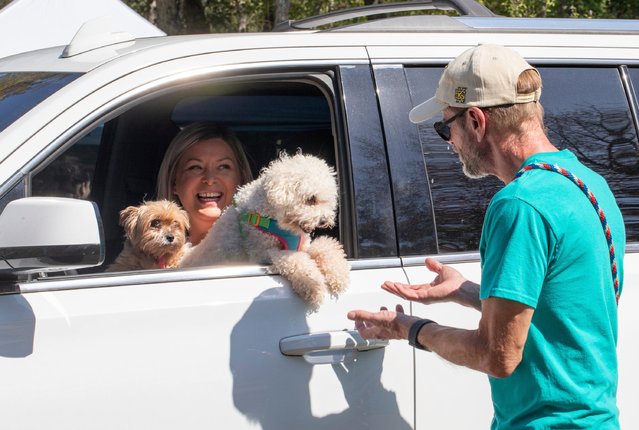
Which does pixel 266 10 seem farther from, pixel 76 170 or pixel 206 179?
pixel 206 179

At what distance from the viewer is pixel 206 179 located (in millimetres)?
3773

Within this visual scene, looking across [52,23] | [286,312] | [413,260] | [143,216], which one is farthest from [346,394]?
[52,23]

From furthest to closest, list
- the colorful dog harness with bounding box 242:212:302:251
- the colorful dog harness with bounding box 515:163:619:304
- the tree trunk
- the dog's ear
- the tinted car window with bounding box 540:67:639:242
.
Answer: the tree trunk < the dog's ear < the tinted car window with bounding box 540:67:639:242 < the colorful dog harness with bounding box 242:212:302:251 < the colorful dog harness with bounding box 515:163:619:304

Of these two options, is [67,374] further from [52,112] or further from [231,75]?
[231,75]

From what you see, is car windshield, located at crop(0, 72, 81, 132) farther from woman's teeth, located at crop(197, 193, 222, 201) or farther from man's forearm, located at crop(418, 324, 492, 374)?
man's forearm, located at crop(418, 324, 492, 374)

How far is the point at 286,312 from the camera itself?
2.74 metres

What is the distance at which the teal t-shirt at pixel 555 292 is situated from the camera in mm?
2129

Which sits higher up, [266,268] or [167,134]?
[167,134]

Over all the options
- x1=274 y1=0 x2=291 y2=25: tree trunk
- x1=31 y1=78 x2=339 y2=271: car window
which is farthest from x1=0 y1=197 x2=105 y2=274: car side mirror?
x1=274 y1=0 x2=291 y2=25: tree trunk

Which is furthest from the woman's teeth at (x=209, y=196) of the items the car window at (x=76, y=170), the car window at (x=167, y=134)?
the car window at (x=76, y=170)

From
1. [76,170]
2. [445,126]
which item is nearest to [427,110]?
[445,126]

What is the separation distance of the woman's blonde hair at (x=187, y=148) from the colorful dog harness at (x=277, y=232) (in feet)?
2.68

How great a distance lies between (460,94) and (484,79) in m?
0.09

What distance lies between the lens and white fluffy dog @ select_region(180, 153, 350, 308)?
279cm
